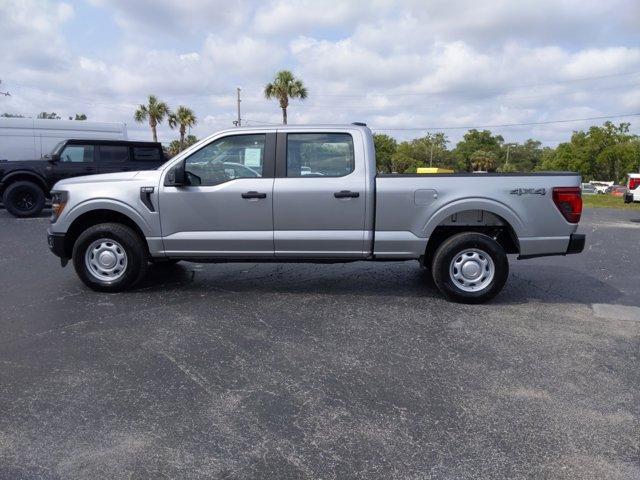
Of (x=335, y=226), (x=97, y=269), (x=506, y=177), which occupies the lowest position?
(x=97, y=269)

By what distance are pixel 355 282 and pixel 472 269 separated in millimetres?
1536

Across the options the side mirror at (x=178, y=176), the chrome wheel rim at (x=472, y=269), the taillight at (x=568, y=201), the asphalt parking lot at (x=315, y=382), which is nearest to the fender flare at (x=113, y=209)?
the side mirror at (x=178, y=176)

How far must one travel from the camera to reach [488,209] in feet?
16.9

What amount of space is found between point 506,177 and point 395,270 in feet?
7.40

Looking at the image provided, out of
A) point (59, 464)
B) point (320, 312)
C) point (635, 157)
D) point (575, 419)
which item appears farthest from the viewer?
point (635, 157)

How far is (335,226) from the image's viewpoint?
5.32 m

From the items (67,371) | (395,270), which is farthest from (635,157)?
(67,371)

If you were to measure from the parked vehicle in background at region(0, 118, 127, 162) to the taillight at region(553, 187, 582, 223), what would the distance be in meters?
14.0

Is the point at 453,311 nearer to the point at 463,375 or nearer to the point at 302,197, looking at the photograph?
the point at 463,375

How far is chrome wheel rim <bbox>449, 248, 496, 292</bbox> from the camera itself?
5266mm

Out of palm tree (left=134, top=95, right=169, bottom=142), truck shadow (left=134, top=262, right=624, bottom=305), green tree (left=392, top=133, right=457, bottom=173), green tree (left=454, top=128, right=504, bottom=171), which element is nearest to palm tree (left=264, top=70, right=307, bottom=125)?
palm tree (left=134, top=95, right=169, bottom=142)

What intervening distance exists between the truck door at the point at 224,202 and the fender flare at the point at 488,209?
184 cm

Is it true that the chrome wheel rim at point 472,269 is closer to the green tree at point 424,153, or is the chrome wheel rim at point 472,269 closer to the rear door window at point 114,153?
the rear door window at point 114,153

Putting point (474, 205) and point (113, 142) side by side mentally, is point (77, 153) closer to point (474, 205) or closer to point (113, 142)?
point (113, 142)
